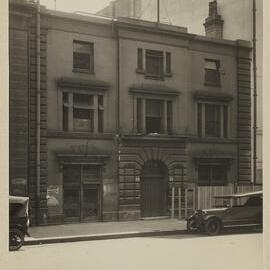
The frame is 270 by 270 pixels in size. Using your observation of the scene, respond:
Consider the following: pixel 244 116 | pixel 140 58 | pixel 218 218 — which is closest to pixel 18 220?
pixel 244 116

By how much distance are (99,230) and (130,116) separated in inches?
Result: 153

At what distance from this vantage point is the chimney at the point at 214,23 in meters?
9.22

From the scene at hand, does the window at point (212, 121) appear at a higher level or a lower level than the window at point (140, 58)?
lower

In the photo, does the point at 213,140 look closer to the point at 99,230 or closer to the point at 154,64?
the point at 154,64

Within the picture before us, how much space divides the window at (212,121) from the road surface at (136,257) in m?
1.98

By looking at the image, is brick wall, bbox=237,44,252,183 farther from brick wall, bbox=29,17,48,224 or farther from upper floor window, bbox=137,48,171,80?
brick wall, bbox=29,17,48,224

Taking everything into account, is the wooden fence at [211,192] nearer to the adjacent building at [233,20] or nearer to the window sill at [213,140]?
the window sill at [213,140]

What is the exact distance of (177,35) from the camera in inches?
419

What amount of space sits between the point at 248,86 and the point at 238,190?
6.39 ft

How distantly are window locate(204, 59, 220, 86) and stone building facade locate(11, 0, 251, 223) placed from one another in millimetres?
28

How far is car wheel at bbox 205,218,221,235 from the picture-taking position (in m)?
11.9

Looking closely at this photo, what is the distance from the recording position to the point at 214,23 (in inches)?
368

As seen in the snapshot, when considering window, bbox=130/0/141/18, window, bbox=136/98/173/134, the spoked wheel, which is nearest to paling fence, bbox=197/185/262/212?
window, bbox=136/98/173/134

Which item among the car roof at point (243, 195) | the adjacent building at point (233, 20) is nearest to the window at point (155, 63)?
the adjacent building at point (233, 20)
